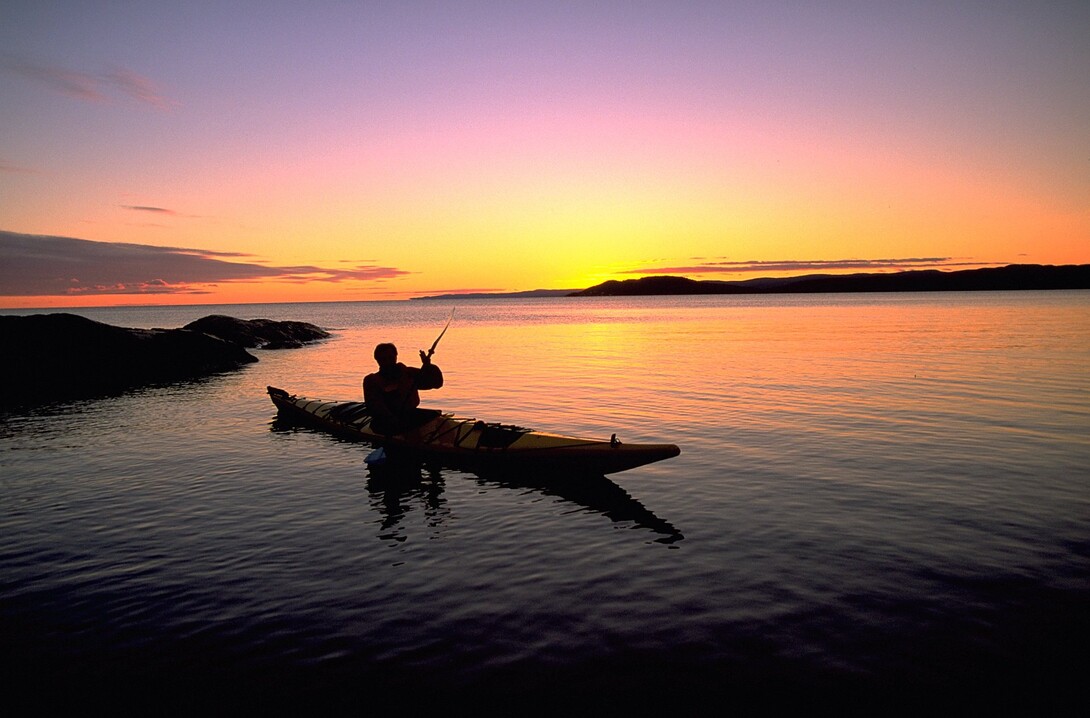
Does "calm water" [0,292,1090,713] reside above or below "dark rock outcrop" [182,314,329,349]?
below

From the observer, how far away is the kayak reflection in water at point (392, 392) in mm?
15609

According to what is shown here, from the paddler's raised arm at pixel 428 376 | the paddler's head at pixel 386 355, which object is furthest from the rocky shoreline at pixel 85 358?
the paddler's raised arm at pixel 428 376

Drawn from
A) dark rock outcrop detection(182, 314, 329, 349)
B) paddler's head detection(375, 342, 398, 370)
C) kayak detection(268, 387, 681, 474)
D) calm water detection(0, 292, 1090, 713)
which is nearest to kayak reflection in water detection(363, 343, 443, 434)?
paddler's head detection(375, 342, 398, 370)

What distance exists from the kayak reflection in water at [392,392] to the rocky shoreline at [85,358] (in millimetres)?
19990

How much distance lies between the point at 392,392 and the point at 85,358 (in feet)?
85.6

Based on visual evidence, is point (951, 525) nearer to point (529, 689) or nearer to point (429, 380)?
point (529, 689)

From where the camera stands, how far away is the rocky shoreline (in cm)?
3142

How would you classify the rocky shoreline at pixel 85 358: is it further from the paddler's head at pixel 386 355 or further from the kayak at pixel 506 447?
the kayak at pixel 506 447

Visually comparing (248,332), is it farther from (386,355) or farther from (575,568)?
(575,568)

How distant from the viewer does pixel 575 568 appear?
9000 mm

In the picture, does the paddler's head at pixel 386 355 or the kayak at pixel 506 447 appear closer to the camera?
the kayak at pixel 506 447

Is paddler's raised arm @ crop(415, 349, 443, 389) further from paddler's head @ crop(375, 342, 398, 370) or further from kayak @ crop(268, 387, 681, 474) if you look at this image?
kayak @ crop(268, 387, 681, 474)

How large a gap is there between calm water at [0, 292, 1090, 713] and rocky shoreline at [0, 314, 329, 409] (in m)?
13.7

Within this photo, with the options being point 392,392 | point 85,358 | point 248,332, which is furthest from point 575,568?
point 248,332
